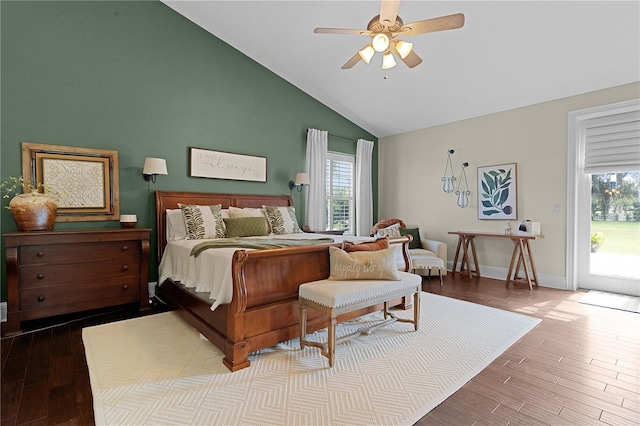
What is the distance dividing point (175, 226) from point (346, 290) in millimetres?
2573

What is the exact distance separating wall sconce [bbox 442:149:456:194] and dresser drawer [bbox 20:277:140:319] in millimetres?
5142

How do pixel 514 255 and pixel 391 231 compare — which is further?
pixel 391 231

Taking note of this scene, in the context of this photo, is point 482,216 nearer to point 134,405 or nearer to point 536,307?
point 536,307

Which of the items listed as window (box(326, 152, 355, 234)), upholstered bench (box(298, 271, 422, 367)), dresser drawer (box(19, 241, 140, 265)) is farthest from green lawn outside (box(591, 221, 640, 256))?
dresser drawer (box(19, 241, 140, 265))

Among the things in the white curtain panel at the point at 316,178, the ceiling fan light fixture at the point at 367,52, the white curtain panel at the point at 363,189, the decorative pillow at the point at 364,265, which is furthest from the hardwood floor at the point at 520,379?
the white curtain panel at the point at 363,189

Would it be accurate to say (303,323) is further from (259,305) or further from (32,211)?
(32,211)

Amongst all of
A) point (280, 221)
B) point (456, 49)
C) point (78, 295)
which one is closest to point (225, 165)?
point (280, 221)

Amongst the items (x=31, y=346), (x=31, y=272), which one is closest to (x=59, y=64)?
(x=31, y=272)

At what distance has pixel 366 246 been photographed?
3.03 m

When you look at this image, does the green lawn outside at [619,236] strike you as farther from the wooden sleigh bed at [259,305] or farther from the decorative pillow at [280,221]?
the decorative pillow at [280,221]

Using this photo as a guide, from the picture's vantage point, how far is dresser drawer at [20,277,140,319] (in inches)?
122

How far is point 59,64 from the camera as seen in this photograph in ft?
11.7

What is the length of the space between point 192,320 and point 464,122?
5.38 meters

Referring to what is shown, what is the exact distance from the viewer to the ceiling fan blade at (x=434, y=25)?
94.8 inches
